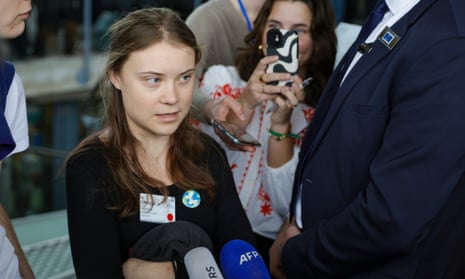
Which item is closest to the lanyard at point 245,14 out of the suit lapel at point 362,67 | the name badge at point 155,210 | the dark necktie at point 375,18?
the dark necktie at point 375,18

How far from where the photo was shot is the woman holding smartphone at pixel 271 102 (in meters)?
1.84

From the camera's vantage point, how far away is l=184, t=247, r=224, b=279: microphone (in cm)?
107

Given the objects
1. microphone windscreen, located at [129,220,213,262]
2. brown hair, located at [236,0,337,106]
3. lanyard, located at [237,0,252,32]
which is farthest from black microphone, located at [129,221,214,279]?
lanyard, located at [237,0,252,32]

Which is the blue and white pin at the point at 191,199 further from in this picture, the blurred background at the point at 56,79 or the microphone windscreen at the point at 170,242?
the blurred background at the point at 56,79

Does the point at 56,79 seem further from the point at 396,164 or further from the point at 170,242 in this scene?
the point at 396,164

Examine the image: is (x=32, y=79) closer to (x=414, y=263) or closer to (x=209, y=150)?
(x=209, y=150)

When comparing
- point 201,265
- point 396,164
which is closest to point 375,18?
point 396,164

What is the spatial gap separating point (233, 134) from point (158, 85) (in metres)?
0.33

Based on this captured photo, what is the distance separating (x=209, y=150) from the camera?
5.55ft

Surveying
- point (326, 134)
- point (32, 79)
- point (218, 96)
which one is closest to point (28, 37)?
point (32, 79)

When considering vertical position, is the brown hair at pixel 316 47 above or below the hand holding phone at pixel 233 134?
above

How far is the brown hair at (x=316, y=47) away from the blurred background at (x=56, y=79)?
2.77m

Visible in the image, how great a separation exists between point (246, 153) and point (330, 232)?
0.59 m

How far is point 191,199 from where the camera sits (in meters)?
1.55
